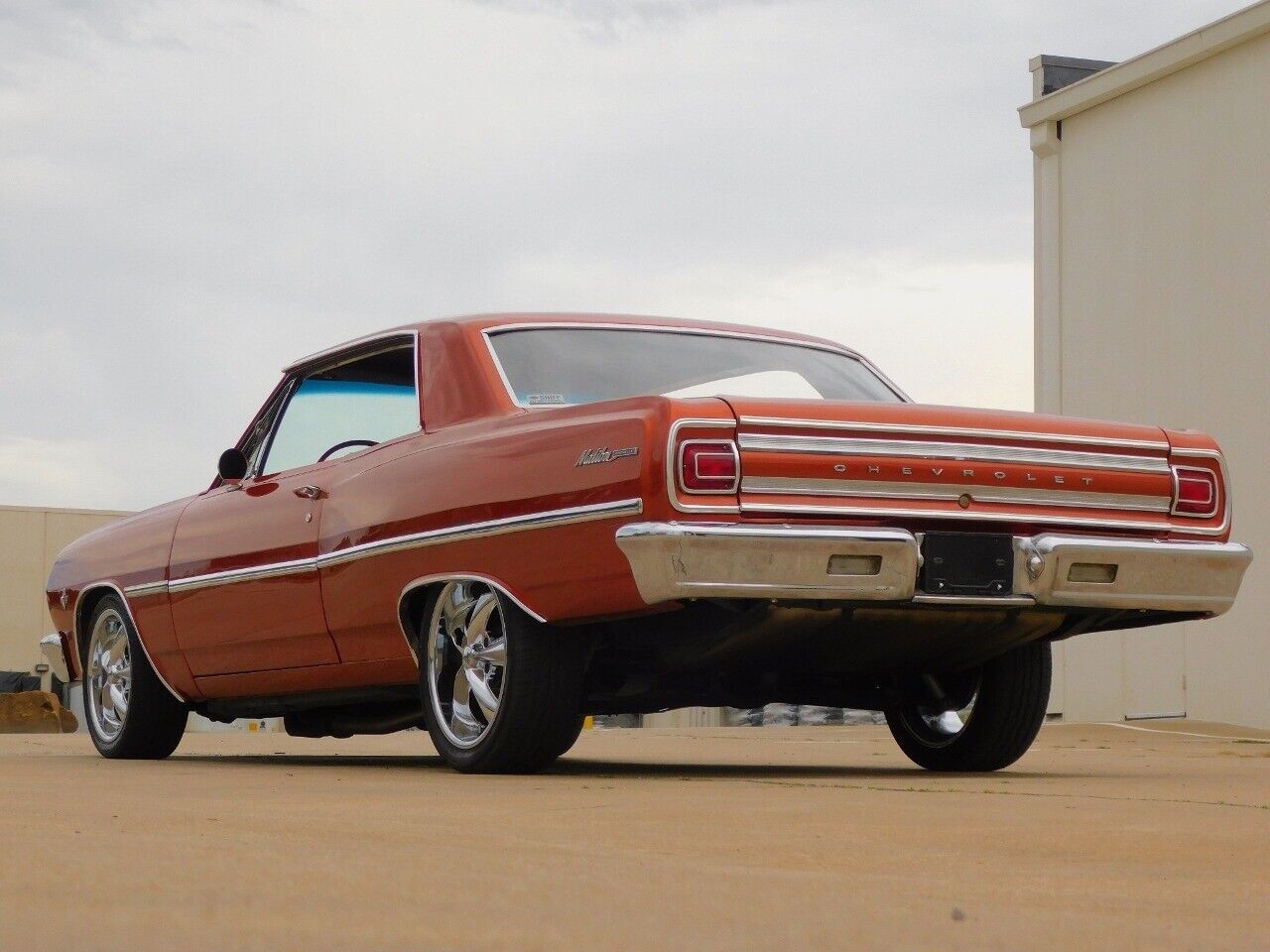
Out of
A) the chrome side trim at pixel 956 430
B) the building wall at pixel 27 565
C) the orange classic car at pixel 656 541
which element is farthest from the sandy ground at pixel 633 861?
the building wall at pixel 27 565

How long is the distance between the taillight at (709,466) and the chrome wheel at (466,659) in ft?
2.77

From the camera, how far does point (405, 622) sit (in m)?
6.58

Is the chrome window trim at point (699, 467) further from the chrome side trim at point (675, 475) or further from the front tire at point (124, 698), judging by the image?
the front tire at point (124, 698)

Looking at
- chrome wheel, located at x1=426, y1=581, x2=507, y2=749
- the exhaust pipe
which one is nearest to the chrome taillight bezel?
chrome wheel, located at x1=426, y1=581, x2=507, y2=749

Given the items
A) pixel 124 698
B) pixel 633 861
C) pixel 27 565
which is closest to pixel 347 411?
pixel 124 698

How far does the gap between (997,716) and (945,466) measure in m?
1.44

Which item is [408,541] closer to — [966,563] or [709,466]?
[709,466]

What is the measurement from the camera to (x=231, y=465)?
776 cm

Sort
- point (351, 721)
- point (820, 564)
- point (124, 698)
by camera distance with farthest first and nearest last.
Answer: point (124, 698) → point (351, 721) → point (820, 564)

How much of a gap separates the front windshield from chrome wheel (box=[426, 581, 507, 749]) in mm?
643

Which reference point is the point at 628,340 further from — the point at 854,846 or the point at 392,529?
the point at 854,846

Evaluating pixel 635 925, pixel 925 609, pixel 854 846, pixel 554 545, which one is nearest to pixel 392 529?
pixel 554 545

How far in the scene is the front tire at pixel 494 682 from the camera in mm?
5953

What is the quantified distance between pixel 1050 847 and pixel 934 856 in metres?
0.31
